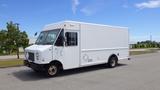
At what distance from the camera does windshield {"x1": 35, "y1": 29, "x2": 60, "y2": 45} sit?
1134cm

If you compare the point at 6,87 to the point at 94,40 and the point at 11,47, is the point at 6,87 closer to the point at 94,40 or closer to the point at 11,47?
the point at 94,40

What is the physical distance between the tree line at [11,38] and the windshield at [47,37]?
11.7m

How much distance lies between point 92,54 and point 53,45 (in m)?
2.93

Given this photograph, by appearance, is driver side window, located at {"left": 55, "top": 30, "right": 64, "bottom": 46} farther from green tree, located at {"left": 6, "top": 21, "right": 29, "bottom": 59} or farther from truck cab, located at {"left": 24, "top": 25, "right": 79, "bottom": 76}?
green tree, located at {"left": 6, "top": 21, "right": 29, "bottom": 59}

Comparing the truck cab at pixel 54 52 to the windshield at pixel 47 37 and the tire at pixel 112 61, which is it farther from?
the tire at pixel 112 61

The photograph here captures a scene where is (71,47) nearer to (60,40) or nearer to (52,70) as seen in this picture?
(60,40)

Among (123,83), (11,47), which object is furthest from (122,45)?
(11,47)

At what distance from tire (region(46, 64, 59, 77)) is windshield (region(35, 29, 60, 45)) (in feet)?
3.82

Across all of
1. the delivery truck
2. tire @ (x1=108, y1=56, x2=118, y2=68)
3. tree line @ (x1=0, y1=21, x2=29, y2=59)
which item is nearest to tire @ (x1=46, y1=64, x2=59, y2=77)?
the delivery truck

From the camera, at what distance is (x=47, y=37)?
11.8m

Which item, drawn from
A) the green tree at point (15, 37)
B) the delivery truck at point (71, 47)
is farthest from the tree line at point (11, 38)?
the delivery truck at point (71, 47)

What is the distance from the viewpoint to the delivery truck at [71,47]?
428 inches

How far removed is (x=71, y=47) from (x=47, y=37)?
140 centimetres

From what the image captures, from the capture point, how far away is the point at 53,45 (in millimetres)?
10984
